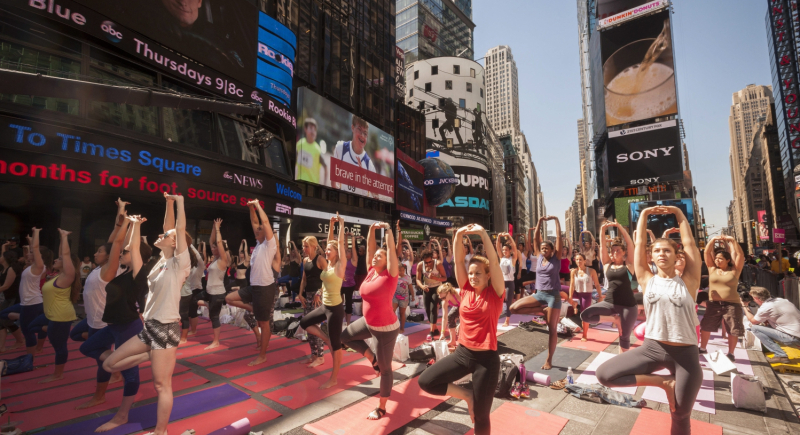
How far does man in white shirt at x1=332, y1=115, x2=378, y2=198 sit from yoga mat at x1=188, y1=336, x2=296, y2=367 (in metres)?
19.2

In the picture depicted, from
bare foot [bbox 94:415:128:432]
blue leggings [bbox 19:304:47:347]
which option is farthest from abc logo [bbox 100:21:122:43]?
bare foot [bbox 94:415:128:432]

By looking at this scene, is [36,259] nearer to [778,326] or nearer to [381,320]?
[381,320]

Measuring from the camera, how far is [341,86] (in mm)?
30234

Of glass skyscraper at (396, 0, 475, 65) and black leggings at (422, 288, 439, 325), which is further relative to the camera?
glass skyscraper at (396, 0, 475, 65)

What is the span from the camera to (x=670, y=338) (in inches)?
141

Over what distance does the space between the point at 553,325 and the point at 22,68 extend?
14.7m

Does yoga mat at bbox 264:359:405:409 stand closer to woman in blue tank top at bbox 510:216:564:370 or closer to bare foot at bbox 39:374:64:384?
woman in blue tank top at bbox 510:216:564:370

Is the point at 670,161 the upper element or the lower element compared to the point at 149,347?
upper

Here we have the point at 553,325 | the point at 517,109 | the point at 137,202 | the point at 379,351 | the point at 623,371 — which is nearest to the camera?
the point at 623,371

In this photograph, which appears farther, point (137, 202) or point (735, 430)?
point (137, 202)

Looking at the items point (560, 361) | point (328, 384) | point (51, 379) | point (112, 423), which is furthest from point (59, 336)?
point (560, 361)

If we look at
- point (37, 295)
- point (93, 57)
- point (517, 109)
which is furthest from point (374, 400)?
point (517, 109)

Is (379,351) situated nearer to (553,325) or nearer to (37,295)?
(553,325)

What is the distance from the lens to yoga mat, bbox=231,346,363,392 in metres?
5.84
